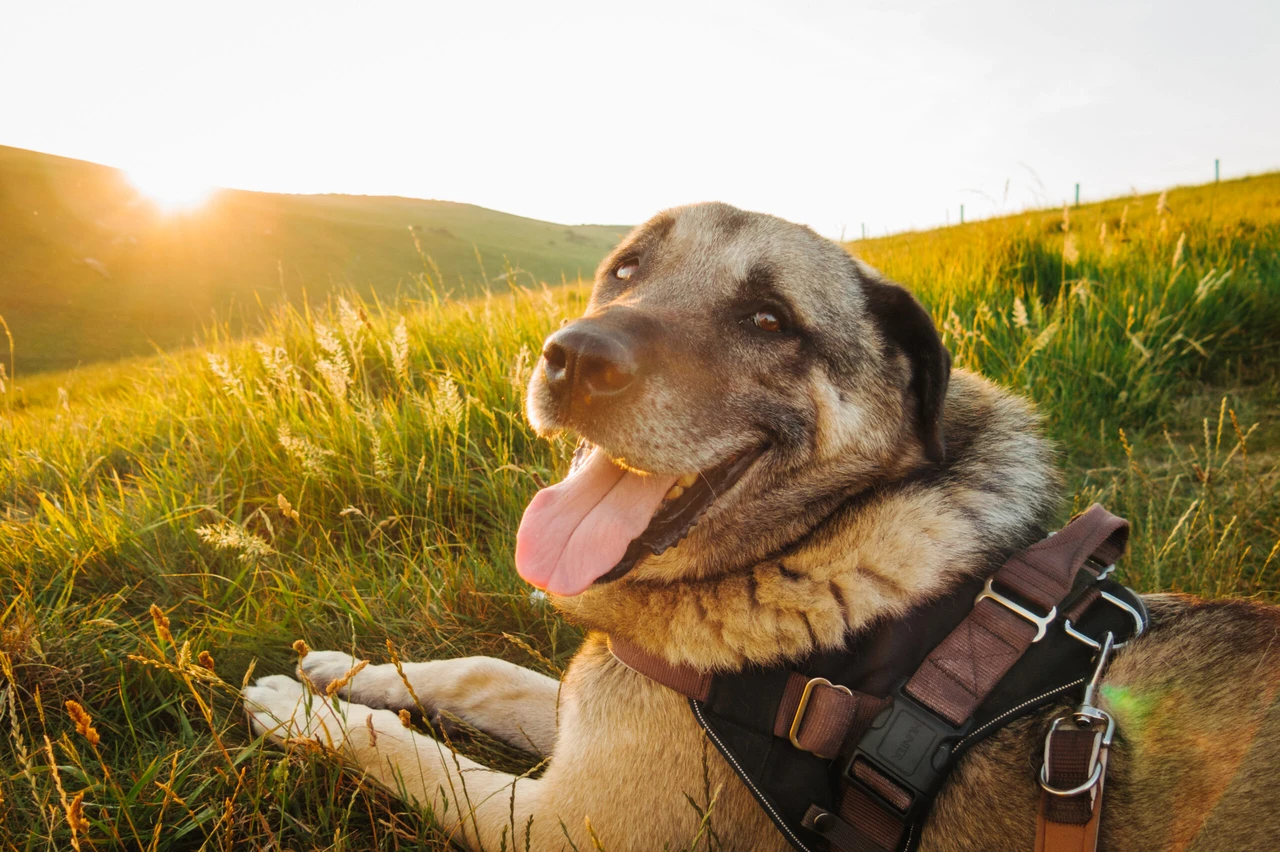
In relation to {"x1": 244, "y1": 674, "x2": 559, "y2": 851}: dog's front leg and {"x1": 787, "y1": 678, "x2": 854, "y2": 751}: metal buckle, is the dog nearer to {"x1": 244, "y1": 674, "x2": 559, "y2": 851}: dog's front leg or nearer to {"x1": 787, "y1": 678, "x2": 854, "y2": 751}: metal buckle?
{"x1": 244, "y1": 674, "x2": 559, "y2": 851}: dog's front leg

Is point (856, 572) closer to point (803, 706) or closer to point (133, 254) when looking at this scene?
point (803, 706)

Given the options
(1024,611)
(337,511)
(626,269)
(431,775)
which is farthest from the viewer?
(337,511)

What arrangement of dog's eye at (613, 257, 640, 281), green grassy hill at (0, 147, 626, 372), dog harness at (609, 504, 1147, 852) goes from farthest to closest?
green grassy hill at (0, 147, 626, 372)
dog's eye at (613, 257, 640, 281)
dog harness at (609, 504, 1147, 852)

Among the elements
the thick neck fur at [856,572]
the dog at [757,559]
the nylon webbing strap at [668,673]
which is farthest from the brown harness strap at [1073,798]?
the nylon webbing strap at [668,673]

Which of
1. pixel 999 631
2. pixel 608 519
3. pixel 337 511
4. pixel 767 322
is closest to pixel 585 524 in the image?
pixel 608 519

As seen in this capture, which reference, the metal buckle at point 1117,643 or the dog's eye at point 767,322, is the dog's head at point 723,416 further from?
the metal buckle at point 1117,643

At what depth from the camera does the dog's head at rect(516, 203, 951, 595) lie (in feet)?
6.37

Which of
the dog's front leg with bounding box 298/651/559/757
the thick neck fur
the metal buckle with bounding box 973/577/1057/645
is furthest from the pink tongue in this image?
the metal buckle with bounding box 973/577/1057/645

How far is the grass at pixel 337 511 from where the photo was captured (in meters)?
2.02

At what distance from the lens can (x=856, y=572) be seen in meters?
1.92

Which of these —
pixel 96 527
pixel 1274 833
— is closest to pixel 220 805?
pixel 96 527

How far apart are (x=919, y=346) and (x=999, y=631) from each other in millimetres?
911

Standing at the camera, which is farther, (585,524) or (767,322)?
(767,322)

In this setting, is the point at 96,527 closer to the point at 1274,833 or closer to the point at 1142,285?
the point at 1274,833
